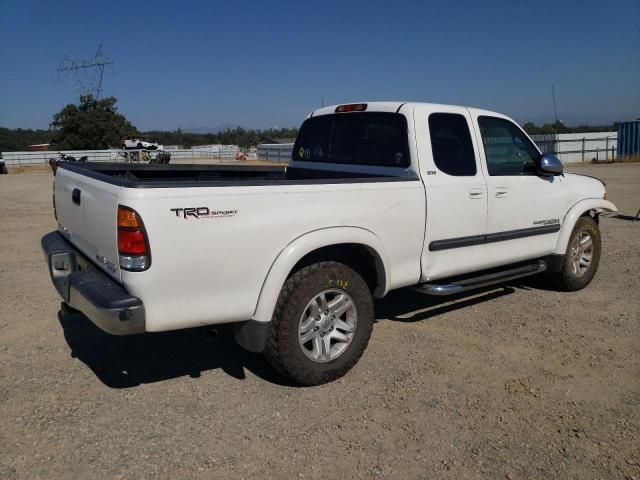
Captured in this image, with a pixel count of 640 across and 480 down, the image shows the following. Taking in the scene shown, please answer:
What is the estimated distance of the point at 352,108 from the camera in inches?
192

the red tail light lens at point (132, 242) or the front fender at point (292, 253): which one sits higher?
the red tail light lens at point (132, 242)

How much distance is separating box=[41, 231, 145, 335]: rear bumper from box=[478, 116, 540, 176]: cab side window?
320cm

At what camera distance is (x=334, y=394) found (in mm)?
3656

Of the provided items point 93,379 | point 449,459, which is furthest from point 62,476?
point 449,459

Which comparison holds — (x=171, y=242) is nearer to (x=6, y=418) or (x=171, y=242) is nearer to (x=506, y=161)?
(x=6, y=418)

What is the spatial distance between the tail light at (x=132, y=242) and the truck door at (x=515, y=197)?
2954 mm

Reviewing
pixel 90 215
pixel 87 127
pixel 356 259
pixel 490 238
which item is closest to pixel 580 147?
pixel 490 238

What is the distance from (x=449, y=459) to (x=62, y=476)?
1997 mm

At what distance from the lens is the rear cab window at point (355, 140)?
14.6ft

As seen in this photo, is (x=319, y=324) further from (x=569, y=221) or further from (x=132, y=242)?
(x=569, y=221)

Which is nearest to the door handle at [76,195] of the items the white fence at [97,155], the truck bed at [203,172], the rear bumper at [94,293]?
the truck bed at [203,172]

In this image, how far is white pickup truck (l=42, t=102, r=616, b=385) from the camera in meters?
3.00

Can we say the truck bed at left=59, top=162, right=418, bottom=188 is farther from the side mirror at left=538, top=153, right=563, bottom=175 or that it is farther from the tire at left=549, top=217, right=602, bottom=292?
the tire at left=549, top=217, right=602, bottom=292

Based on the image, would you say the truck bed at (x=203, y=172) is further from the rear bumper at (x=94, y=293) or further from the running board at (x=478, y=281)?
the running board at (x=478, y=281)
